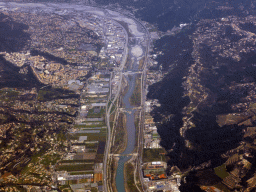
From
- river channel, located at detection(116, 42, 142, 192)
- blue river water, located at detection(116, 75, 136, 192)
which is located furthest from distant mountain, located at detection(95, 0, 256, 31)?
blue river water, located at detection(116, 75, 136, 192)

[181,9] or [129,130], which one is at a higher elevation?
[181,9]

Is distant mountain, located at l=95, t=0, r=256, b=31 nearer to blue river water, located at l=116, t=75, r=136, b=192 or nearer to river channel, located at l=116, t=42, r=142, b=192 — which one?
river channel, located at l=116, t=42, r=142, b=192

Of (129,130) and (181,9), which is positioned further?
(181,9)

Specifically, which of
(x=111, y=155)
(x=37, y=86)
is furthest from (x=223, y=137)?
(x=37, y=86)

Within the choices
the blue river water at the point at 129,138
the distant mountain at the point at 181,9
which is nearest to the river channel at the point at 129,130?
the blue river water at the point at 129,138

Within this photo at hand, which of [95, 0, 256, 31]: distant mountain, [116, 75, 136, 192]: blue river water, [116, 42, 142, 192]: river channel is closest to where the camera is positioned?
[116, 75, 136, 192]: blue river water

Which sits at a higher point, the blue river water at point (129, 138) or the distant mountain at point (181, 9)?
the distant mountain at point (181, 9)

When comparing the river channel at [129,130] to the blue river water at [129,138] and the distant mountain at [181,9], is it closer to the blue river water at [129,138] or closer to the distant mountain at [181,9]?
the blue river water at [129,138]

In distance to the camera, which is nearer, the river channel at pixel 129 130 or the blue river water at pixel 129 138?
the blue river water at pixel 129 138

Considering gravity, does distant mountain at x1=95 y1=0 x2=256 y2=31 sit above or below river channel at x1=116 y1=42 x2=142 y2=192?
above

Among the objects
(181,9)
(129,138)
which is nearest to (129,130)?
(129,138)

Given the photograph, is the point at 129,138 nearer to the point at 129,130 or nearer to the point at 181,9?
the point at 129,130

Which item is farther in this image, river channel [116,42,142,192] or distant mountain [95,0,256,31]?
distant mountain [95,0,256,31]

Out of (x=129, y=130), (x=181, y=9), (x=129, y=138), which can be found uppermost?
(x=181, y=9)
